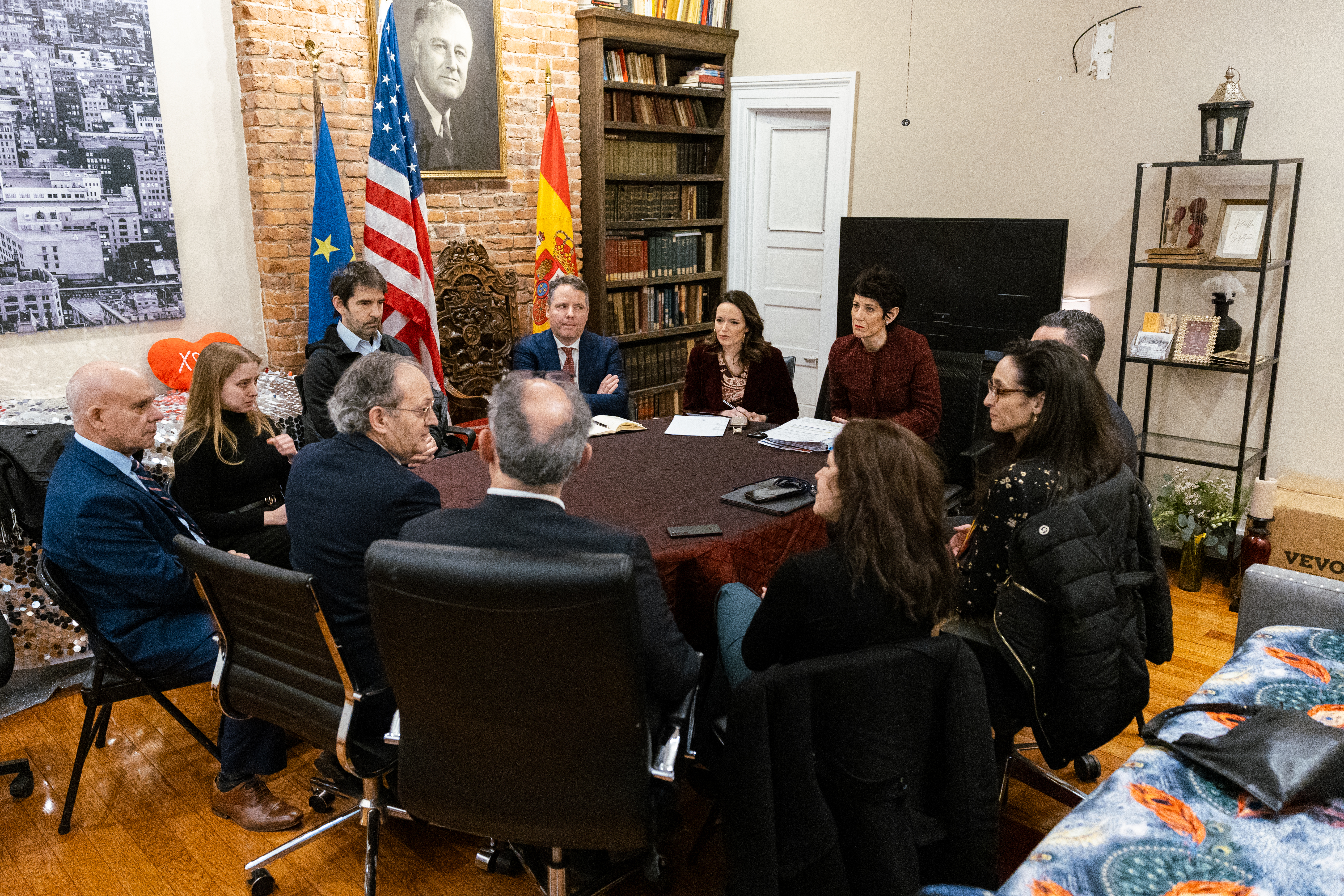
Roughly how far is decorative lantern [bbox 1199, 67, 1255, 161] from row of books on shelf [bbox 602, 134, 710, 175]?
2.88 meters

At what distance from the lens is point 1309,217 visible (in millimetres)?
3969

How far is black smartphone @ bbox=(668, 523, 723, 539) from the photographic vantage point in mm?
2439

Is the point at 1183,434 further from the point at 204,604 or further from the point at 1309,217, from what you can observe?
the point at 204,604

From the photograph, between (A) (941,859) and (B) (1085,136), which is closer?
(A) (941,859)

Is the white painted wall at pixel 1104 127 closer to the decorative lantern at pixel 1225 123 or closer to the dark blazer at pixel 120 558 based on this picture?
the decorative lantern at pixel 1225 123

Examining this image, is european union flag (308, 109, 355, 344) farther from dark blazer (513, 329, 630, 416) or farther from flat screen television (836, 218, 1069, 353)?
flat screen television (836, 218, 1069, 353)

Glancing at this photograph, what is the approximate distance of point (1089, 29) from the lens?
14.5 ft

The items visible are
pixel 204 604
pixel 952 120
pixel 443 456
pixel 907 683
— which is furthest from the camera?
pixel 952 120

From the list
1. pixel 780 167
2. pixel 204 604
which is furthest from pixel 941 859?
pixel 780 167

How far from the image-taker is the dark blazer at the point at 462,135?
15.0 feet

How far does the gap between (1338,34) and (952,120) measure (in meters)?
1.68

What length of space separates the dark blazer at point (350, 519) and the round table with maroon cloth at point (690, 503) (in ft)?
1.80

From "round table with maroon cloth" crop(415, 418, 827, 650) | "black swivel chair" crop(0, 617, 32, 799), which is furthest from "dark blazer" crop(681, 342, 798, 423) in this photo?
"black swivel chair" crop(0, 617, 32, 799)

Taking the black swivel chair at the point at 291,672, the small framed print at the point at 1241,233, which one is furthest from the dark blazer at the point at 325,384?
the small framed print at the point at 1241,233
